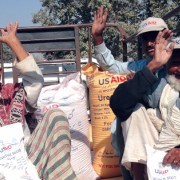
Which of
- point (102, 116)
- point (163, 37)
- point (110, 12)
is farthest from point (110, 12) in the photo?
point (163, 37)

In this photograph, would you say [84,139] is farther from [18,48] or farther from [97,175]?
[18,48]

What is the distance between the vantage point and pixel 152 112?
2.34 m

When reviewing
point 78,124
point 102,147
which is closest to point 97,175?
point 102,147

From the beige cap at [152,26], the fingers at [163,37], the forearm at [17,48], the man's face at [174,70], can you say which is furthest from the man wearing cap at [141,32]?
the forearm at [17,48]

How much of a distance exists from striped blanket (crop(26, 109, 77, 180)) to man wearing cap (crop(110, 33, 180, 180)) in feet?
1.02

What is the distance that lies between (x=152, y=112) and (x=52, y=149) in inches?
22.9

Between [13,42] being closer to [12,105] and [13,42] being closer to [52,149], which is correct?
[12,105]

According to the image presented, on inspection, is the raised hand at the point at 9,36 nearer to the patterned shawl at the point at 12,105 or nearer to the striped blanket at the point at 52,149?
the patterned shawl at the point at 12,105

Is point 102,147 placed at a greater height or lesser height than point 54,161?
lesser

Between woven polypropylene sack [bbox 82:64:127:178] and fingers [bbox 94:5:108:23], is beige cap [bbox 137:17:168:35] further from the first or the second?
woven polypropylene sack [bbox 82:64:127:178]

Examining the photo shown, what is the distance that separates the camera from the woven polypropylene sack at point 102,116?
10.7ft

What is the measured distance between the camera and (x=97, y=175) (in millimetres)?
3332

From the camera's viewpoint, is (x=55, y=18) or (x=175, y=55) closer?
(x=175, y=55)

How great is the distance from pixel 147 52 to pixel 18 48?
808mm
